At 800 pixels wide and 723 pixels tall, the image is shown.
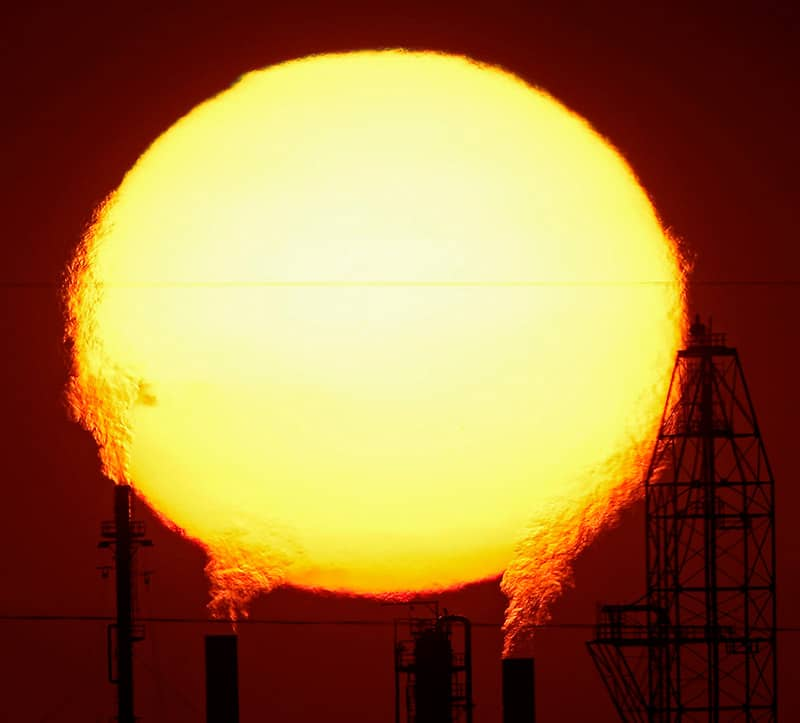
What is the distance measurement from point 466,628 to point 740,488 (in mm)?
5759

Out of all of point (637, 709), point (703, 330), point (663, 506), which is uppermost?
point (703, 330)

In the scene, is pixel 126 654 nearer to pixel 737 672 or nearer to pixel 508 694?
pixel 508 694

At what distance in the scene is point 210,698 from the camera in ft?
96.4

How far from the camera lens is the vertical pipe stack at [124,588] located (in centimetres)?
3017

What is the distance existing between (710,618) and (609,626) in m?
2.30

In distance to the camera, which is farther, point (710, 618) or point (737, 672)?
point (737, 672)

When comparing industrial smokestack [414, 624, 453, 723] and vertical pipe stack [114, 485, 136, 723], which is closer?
industrial smokestack [414, 624, 453, 723]

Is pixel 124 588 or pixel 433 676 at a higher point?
pixel 124 588

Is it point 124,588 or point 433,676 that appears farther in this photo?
point 124,588

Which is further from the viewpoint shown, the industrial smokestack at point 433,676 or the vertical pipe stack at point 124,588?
the vertical pipe stack at point 124,588

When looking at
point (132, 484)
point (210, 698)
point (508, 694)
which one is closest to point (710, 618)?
point (508, 694)

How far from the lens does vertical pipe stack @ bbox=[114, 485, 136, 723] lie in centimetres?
3017

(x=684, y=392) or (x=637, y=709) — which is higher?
(x=684, y=392)

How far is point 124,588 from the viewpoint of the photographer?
100 feet
